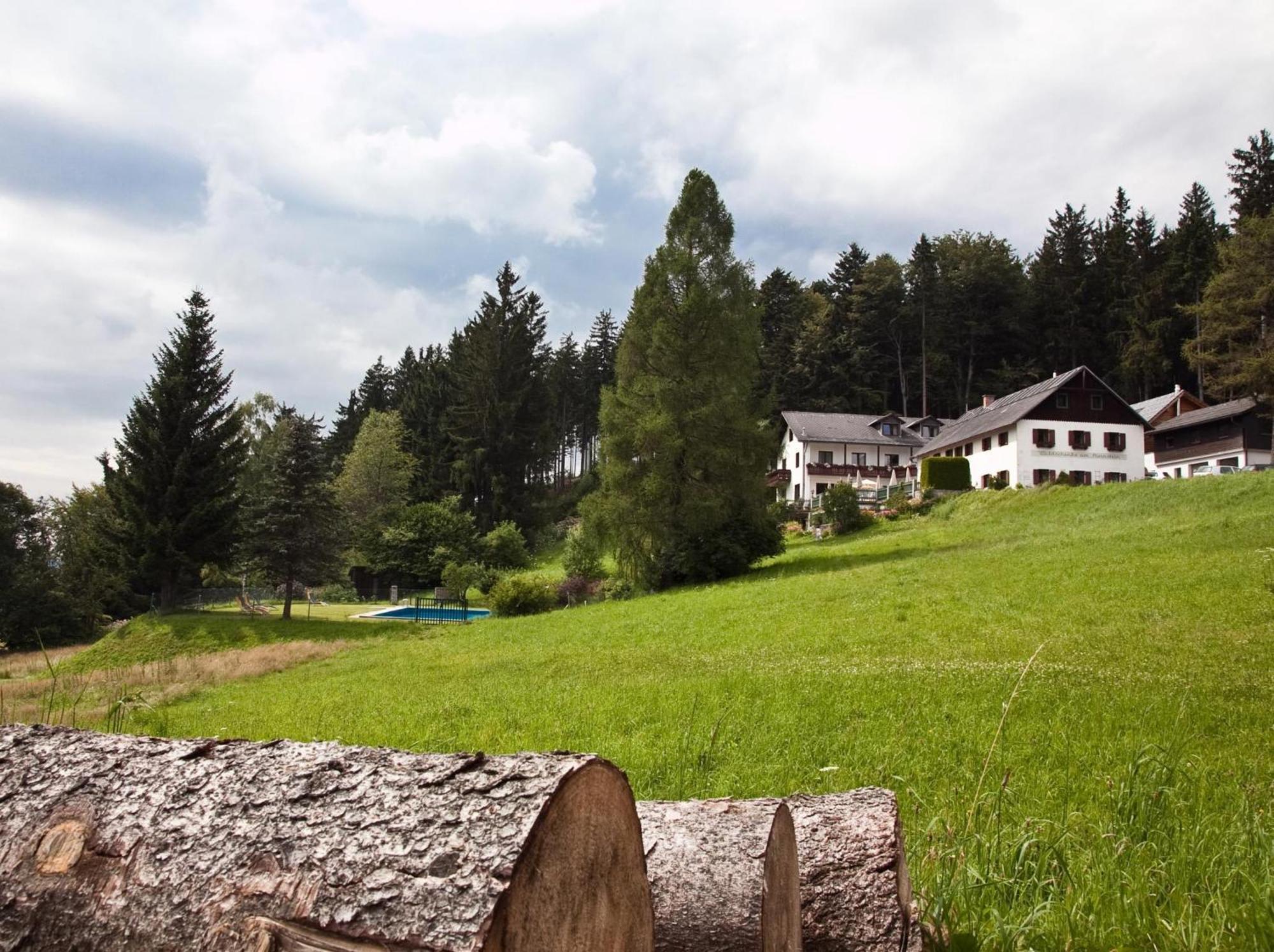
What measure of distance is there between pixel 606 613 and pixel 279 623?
44.0 ft

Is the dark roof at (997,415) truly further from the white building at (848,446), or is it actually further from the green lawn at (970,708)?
the green lawn at (970,708)

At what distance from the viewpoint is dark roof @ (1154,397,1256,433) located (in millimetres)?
47566

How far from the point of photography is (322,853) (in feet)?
5.82

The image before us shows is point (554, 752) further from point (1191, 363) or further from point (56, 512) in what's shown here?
point (56, 512)

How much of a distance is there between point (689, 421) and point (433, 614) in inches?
577

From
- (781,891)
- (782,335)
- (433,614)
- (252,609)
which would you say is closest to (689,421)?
(433,614)

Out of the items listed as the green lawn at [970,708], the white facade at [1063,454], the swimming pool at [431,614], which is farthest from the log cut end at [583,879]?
the white facade at [1063,454]

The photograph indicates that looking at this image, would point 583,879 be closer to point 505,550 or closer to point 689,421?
point 689,421

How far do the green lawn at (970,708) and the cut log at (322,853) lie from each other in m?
1.77

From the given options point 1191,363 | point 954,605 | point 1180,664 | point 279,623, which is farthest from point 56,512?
point 1191,363

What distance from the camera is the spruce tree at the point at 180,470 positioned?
32.4 metres

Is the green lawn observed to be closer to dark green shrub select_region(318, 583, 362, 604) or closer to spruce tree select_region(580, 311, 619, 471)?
dark green shrub select_region(318, 583, 362, 604)

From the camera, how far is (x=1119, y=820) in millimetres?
3855

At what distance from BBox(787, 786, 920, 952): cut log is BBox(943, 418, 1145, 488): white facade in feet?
150
